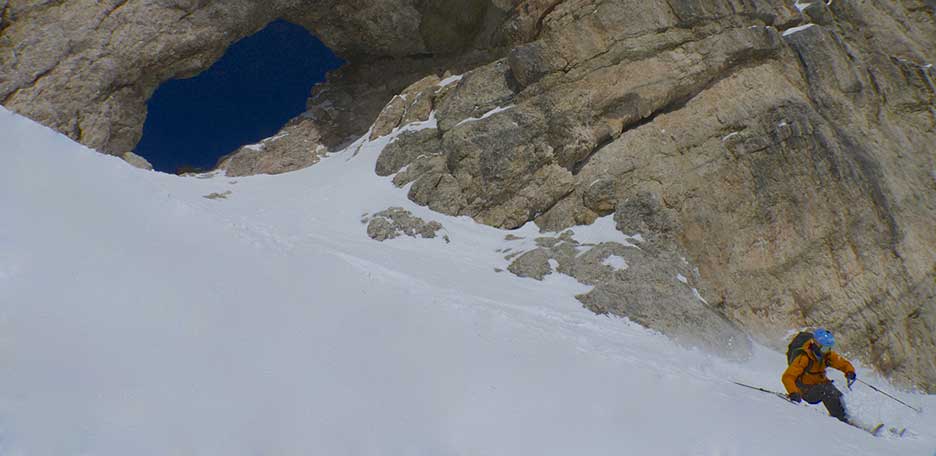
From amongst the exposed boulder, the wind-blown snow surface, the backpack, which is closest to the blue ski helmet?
the backpack

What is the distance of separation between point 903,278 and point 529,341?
16321mm

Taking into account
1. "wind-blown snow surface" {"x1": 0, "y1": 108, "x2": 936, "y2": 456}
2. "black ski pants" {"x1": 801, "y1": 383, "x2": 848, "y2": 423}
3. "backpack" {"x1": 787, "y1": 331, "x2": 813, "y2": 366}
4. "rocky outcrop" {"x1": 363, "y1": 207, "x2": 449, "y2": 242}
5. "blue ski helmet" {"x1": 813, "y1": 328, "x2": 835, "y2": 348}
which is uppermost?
"wind-blown snow surface" {"x1": 0, "y1": 108, "x2": 936, "y2": 456}

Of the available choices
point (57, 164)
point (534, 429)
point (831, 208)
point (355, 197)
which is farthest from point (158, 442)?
point (831, 208)

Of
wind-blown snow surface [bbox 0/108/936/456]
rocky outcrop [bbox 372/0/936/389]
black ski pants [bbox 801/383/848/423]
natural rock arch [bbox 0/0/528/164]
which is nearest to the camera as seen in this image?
wind-blown snow surface [bbox 0/108/936/456]

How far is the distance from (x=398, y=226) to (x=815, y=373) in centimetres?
1201

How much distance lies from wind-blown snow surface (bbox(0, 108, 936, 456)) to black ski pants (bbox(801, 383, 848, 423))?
27 centimetres

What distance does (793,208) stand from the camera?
1733 cm

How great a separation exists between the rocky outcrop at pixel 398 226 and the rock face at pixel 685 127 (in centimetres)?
149

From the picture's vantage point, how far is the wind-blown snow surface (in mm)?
3994

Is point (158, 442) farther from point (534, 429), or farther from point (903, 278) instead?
point (903, 278)

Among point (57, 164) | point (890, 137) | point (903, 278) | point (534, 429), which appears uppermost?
point (57, 164)

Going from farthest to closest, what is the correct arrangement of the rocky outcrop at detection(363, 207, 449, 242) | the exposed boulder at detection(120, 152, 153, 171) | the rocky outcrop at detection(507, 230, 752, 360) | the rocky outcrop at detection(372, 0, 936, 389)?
the exposed boulder at detection(120, 152, 153, 171) → the rocky outcrop at detection(363, 207, 449, 242) → the rocky outcrop at detection(372, 0, 936, 389) → the rocky outcrop at detection(507, 230, 752, 360)

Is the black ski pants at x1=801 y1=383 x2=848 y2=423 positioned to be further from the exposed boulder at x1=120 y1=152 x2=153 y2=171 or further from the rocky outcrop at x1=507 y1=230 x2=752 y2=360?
the exposed boulder at x1=120 y1=152 x2=153 y2=171

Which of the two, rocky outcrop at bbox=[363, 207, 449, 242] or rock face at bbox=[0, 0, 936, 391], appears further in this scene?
rocky outcrop at bbox=[363, 207, 449, 242]
